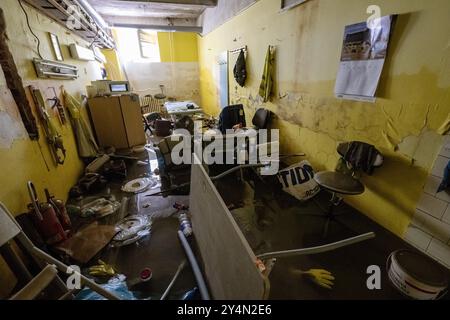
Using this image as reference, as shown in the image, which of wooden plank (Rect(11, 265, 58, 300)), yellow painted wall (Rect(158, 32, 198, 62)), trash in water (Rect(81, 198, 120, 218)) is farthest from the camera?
yellow painted wall (Rect(158, 32, 198, 62))

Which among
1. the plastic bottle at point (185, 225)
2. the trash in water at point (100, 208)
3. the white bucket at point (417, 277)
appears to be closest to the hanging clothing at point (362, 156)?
the white bucket at point (417, 277)

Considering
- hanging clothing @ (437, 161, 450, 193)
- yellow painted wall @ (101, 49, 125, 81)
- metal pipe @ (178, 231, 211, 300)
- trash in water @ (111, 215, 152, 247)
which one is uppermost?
yellow painted wall @ (101, 49, 125, 81)

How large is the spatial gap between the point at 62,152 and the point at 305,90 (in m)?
3.27

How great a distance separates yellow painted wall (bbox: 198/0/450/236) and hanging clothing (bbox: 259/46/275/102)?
0.11m

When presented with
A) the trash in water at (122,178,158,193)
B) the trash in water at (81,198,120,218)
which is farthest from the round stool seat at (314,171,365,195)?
the trash in water at (81,198,120,218)

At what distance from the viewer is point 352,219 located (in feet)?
7.19

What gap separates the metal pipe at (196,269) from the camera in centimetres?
137

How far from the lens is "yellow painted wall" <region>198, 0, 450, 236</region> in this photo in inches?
61.5

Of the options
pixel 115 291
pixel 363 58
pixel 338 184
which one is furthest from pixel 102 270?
pixel 363 58

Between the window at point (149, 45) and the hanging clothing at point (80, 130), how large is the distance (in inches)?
192

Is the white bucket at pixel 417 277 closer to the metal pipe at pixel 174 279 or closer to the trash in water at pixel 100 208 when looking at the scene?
the metal pipe at pixel 174 279

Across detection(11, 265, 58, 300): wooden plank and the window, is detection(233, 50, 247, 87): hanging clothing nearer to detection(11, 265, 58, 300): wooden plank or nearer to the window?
detection(11, 265, 58, 300): wooden plank

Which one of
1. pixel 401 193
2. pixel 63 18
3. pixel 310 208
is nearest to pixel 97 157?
pixel 63 18

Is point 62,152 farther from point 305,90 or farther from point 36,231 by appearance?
point 305,90
